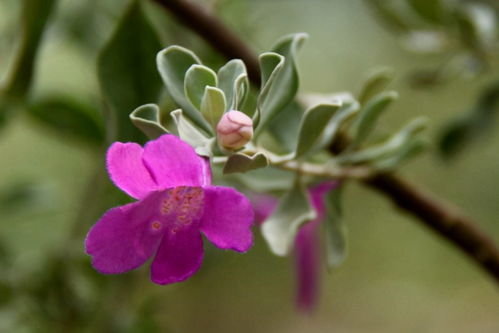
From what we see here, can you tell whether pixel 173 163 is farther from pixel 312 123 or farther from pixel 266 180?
pixel 266 180

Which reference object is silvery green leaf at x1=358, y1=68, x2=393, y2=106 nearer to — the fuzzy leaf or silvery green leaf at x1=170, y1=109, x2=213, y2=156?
silvery green leaf at x1=170, y1=109, x2=213, y2=156

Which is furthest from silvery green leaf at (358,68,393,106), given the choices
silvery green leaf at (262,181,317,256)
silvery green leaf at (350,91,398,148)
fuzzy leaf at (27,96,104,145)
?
fuzzy leaf at (27,96,104,145)

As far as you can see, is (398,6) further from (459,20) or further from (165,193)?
(165,193)

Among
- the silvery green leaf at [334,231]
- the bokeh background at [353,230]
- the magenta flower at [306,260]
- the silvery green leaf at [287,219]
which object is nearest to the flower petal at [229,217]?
the silvery green leaf at [287,219]

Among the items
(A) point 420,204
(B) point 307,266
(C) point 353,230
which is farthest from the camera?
(C) point 353,230

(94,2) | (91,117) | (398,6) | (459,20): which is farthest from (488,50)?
(94,2)

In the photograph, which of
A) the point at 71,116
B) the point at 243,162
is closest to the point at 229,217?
the point at 243,162

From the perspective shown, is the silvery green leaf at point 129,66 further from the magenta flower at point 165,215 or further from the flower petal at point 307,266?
the flower petal at point 307,266
